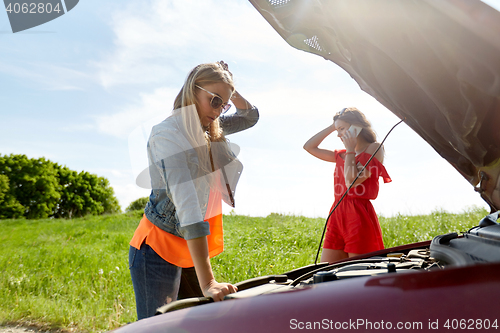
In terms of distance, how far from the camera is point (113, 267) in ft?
20.0

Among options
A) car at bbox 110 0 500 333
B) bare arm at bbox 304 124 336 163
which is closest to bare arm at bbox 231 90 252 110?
car at bbox 110 0 500 333

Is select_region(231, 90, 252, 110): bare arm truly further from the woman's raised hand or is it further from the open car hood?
the woman's raised hand

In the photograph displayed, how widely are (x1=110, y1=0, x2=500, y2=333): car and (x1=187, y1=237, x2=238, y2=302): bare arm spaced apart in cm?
7

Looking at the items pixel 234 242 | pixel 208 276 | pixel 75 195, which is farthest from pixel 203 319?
pixel 75 195

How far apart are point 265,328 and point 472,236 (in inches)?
33.0

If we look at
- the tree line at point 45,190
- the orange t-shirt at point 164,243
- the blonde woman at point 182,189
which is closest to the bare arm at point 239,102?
the blonde woman at point 182,189

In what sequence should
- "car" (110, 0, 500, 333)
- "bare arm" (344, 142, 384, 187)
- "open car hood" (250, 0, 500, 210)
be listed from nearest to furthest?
"car" (110, 0, 500, 333) < "open car hood" (250, 0, 500, 210) < "bare arm" (344, 142, 384, 187)

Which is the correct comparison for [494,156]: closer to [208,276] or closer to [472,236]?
[472,236]

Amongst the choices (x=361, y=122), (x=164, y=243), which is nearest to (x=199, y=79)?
(x=164, y=243)

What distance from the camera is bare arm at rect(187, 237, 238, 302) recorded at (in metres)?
1.25

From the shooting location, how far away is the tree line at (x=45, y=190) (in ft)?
104

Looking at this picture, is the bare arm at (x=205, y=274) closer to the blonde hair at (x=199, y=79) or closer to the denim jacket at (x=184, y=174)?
the denim jacket at (x=184, y=174)

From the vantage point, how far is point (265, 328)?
2.61 feet

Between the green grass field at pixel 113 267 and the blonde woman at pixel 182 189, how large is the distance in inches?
94.4
